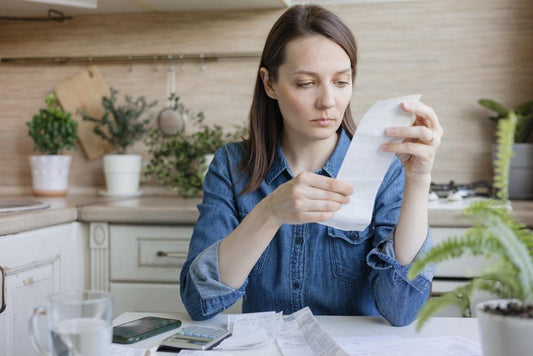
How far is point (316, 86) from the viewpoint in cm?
126

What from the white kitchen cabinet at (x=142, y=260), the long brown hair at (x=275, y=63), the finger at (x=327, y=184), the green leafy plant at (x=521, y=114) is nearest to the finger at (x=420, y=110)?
the finger at (x=327, y=184)

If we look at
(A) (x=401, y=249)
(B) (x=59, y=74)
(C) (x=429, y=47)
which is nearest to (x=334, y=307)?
(A) (x=401, y=249)

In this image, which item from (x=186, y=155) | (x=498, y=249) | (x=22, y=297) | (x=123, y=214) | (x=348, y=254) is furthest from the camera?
(x=186, y=155)

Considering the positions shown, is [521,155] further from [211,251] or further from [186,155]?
[211,251]

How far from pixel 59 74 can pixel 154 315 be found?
1.74 m

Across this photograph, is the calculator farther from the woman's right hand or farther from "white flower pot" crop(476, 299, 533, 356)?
"white flower pot" crop(476, 299, 533, 356)

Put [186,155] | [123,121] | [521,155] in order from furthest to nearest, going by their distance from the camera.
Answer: [123,121] < [186,155] < [521,155]

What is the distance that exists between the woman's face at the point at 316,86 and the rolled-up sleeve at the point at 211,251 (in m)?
0.24

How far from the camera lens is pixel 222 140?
239cm

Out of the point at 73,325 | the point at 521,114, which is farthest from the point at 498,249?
the point at 521,114

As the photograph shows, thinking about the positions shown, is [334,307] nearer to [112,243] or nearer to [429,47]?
[112,243]

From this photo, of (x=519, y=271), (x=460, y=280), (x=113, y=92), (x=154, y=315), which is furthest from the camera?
(x=113, y=92)

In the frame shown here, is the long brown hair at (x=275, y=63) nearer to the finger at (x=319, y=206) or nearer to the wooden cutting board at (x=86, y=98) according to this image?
the finger at (x=319, y=206)

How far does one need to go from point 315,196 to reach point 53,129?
163cm
